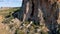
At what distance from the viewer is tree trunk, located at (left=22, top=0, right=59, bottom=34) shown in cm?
2273

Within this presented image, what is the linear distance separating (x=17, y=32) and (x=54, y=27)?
374 cm

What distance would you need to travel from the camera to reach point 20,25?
23.4 meters

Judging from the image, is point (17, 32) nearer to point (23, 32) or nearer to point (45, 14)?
point (23, 32)

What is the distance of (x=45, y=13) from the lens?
2323 cm

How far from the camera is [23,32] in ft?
70.3

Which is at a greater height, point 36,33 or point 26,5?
point 26,5

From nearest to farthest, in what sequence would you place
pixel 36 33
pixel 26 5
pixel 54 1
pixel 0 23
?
1. pixel 36 33
2. pixel 54 1
3. pixel 26 5
4. pixel 0 23

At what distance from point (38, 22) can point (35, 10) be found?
59.6 inches

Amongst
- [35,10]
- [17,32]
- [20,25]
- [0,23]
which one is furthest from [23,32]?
[0,23]

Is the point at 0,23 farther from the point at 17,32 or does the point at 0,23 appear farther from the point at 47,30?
the point at 47,30

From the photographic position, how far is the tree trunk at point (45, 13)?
74.6 ft

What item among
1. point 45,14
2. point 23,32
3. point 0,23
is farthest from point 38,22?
point 0,23

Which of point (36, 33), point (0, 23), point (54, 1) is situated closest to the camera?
point (36, 33)

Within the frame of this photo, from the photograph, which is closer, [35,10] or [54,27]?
[54,27]
